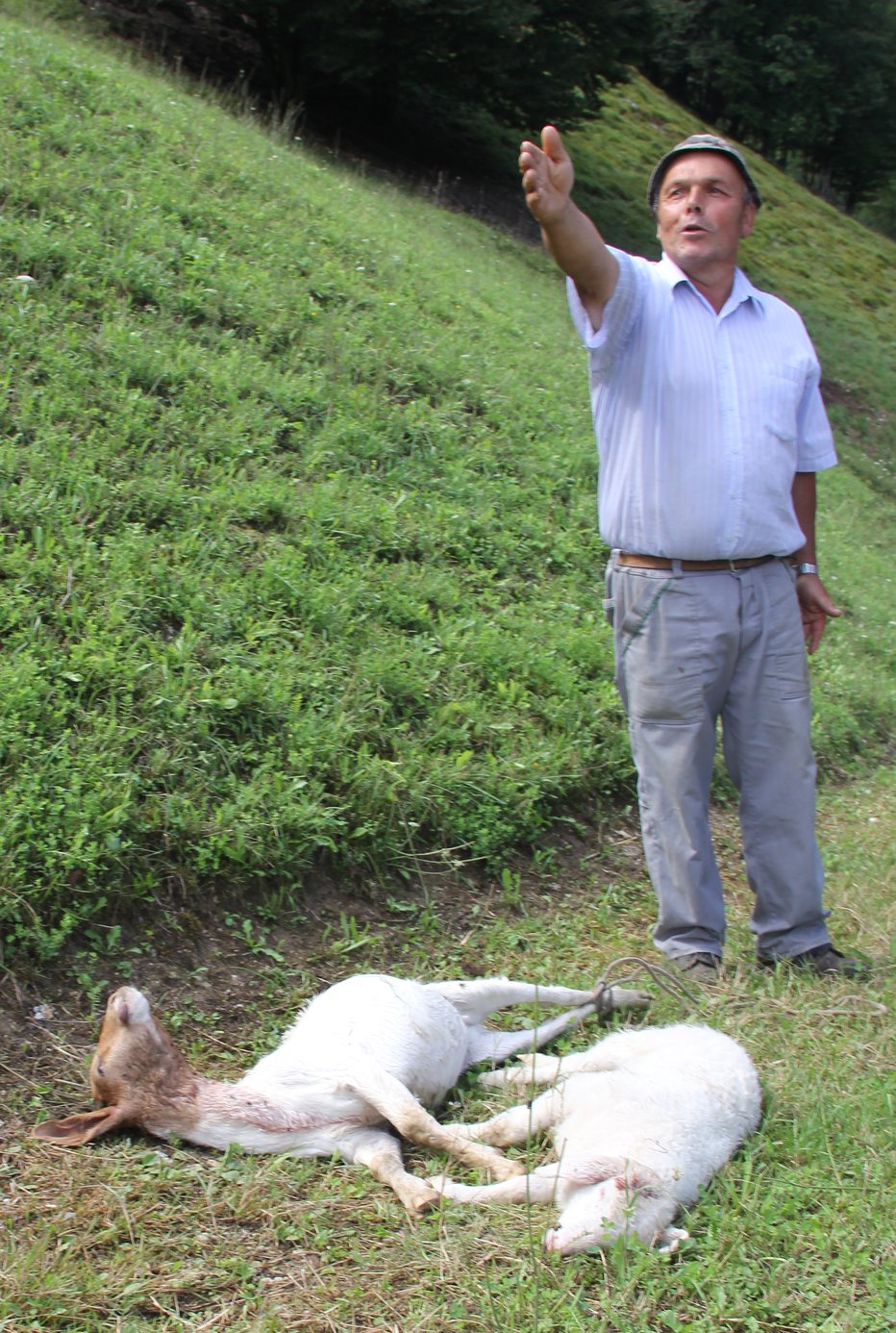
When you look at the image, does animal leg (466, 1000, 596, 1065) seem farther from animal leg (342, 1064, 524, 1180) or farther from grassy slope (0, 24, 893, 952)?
grassy slope (0, 24, 893, 952)

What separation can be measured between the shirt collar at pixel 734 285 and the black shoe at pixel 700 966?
1.89m

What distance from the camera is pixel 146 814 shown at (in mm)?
3756

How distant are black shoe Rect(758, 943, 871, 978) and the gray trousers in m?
0.03

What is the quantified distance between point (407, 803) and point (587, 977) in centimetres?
92

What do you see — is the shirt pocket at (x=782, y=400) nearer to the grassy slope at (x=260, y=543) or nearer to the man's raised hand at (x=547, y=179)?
the man's raised hand at (x=547, y=179)

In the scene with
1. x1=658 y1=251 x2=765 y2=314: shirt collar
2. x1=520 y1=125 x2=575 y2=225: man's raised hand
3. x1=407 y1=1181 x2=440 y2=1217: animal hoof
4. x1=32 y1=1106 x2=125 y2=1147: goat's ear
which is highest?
x1=520 y1=125 x2=575 y2=225: man's raised hand

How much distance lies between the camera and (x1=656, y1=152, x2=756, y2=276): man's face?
3604 millimetres

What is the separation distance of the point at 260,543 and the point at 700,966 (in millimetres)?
2554

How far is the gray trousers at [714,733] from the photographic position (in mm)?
3654

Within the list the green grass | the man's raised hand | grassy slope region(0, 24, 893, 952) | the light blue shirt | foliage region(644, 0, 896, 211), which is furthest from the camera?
foliage region(644, 0, 896, 211)

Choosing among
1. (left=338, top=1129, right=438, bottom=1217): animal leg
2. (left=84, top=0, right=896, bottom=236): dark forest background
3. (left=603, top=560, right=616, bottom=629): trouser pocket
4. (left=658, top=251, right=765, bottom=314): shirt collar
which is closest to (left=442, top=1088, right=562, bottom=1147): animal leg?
(left=338, top=1129, right=438, bottom=1217): animal leg

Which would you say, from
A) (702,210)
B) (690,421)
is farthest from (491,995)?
(702,210)

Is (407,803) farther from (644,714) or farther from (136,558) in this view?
(136,558)

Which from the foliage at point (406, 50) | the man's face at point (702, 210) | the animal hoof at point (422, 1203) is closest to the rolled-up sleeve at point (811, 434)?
the man's face at point (702, 210)
